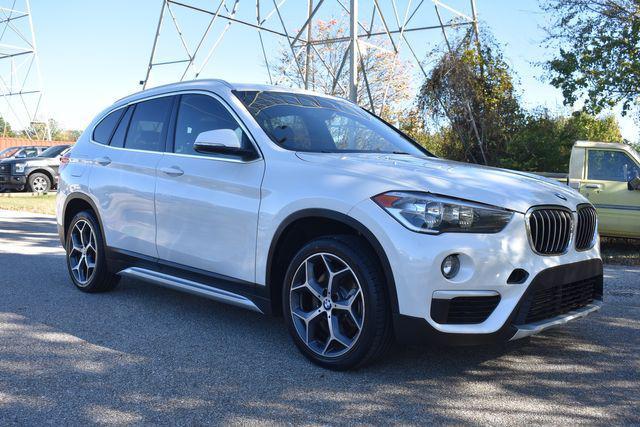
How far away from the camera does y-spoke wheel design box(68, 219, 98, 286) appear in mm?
6012

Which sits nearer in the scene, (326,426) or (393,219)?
(326,426)

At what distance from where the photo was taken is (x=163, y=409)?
3.31 meters

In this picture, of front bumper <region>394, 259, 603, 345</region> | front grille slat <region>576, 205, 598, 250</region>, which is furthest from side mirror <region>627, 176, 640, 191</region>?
front bumper <region>394, 259, 603, 345</region>

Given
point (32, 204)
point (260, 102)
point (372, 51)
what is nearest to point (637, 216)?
point (260, 102)

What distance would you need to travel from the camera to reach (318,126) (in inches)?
191

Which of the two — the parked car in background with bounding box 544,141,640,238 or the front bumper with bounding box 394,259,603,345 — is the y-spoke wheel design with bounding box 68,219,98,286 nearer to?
the front bumper with bounding box 394,259,603,345

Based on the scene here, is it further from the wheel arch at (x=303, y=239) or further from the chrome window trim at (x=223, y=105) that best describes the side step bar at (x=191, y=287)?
the chrome window trim at (x=223, y=105)

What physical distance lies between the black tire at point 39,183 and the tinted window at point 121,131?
1663 cm

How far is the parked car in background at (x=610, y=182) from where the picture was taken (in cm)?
948

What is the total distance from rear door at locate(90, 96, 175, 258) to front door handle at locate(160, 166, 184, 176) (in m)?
0.16

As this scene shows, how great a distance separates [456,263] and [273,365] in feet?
4.39

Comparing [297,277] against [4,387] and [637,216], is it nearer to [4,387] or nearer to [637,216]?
[4,387]

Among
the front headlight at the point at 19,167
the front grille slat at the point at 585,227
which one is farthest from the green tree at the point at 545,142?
the front headlight at the point at 19,167

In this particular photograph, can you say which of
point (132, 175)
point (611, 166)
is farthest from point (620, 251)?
point (132, 175)
